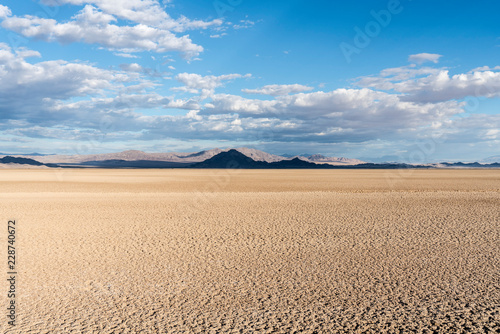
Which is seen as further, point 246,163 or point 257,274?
point 246,163

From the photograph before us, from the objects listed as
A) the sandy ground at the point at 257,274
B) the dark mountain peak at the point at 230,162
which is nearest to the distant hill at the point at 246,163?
the dark mountain peak at the point at 230,162

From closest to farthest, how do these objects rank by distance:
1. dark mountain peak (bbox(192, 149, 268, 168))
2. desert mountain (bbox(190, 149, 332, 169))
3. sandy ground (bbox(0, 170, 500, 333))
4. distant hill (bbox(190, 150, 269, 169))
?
sandy ground (bbox(0, 170, 500, 333)) → desert mountain (bbox(190, 149, 332, 169)) → distant hill (bbox(190, 150, 269, 169)) → dark mountain peak (bbox(192, 149, 268, 168))

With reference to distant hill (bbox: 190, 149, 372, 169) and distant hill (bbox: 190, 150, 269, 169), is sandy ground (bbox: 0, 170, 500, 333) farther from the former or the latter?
distant hill (bbox: 190, 150, 269, 169)

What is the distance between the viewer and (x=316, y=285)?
713 cm

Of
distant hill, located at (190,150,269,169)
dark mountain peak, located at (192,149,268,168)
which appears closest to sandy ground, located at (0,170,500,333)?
distant hill, located at (190,150,269,169)

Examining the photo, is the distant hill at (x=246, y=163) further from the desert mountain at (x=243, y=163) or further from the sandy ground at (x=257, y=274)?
the sandy ground at (x=257, y=274)

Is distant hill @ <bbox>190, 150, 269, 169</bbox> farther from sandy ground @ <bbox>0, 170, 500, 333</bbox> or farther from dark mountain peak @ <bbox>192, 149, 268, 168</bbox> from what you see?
sandy ground @ <bbox>0, 170, 500, 333</bbox>

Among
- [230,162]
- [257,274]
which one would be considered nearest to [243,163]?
[230,162]

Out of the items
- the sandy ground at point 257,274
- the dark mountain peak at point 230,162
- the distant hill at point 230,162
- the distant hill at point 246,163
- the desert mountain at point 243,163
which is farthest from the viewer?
the dark mountain peak at point 230,162

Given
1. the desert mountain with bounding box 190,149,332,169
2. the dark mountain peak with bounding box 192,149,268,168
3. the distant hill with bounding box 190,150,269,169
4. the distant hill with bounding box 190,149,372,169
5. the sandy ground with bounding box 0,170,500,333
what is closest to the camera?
the sandy ground with bounding box 0,170,500,333

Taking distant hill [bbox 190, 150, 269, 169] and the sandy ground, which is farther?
distant hill [bbox 190, 150, 269, 169]

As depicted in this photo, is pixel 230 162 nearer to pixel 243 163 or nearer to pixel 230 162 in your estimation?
pixel 230 162

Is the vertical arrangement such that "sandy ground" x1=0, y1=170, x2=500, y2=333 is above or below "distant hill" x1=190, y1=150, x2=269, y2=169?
below

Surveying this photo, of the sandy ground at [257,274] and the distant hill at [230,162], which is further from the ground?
the distant hill at [230,162]
